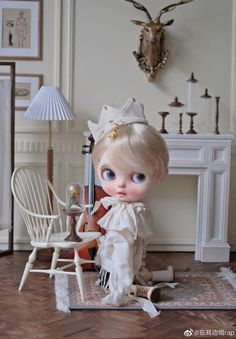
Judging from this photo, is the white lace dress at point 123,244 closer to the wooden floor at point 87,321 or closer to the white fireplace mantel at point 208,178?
the wooden floor at point 87,321

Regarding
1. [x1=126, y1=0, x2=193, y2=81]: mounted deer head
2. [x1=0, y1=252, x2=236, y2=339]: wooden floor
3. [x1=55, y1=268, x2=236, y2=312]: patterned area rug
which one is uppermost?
[x1=126, y1=0, x2=193, y2=81]: mounted deer head

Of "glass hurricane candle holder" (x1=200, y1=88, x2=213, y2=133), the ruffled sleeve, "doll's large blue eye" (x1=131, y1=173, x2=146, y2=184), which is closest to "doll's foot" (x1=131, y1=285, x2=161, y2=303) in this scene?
the ruffled sleeve

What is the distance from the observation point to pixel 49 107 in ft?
16.1

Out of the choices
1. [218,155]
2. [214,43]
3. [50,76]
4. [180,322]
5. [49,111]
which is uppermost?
[214,43]

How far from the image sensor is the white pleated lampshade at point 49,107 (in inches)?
192

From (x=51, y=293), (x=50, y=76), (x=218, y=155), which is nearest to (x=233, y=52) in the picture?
(x=218, y=155)

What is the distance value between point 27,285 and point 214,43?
9.53ft

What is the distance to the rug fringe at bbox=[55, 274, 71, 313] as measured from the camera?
3.66 meters

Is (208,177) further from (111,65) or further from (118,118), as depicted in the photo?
(118,118)

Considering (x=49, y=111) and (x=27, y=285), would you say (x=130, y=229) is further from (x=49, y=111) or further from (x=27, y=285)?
(x=49, y=111)

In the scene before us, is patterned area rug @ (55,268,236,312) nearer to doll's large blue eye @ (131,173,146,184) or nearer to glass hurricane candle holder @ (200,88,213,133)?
doll's large blue eye @ (131,173,146,184)

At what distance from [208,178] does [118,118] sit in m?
1.54

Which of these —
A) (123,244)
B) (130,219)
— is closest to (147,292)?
(123,244)

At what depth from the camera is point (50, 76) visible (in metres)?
5.43
